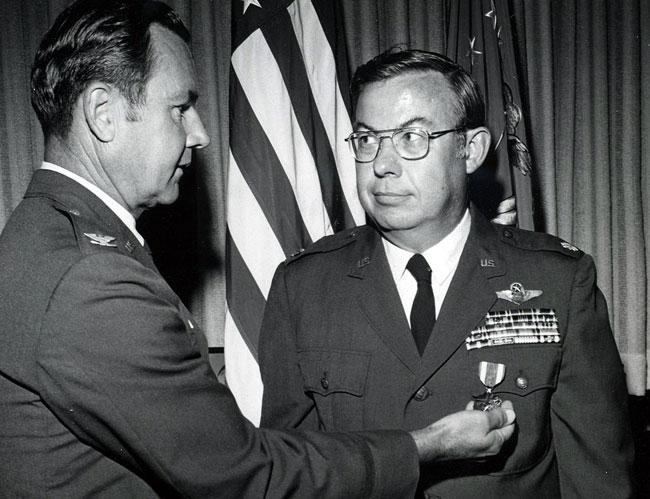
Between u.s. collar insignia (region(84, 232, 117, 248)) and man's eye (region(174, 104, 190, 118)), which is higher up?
man's eye (region(174, 104, 190, 118))

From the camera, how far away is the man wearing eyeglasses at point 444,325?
1537 millimetres

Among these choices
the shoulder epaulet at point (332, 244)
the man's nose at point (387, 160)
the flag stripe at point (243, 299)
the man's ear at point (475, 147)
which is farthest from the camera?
the flag stripe at point (243, 299)

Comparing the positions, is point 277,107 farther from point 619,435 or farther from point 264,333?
point 619,435

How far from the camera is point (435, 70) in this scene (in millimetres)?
1687

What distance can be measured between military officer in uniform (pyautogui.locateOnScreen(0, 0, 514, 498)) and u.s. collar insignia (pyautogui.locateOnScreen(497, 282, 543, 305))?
0.37 meters

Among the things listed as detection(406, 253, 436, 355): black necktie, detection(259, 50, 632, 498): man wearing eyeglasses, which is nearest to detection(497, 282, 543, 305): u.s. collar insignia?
detection(259, 50, 632, 498): man wearing eyeglasses

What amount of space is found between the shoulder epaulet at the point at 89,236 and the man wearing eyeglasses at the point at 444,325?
74 centimetres

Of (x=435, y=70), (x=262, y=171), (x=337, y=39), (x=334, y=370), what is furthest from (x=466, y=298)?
(x=337, y=39)

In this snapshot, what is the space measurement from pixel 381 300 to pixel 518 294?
0.41 m

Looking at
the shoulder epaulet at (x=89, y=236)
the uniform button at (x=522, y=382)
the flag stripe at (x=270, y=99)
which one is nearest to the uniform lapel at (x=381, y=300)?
the uniform button at (x=522, y=382)

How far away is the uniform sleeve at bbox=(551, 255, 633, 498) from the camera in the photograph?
1526 millimetres

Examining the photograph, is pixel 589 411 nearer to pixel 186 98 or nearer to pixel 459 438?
pixel 459 438

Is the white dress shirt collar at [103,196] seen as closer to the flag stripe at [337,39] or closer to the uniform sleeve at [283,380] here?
the uniform sleeve at [283,380]

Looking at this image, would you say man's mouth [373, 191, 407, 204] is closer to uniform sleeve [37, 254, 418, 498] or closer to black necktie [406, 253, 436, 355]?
black necktie [406, 253, 436, 355]
